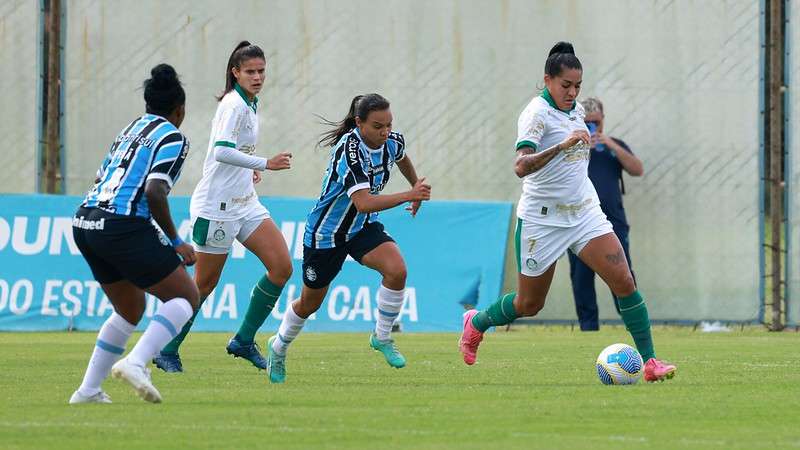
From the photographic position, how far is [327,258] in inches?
422

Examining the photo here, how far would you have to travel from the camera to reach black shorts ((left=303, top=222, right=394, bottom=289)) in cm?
1070

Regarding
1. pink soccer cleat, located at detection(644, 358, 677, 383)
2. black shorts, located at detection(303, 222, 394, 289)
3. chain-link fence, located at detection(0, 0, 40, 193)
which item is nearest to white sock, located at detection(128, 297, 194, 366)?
black shorts, located at detection(303, 222, 394, 289)

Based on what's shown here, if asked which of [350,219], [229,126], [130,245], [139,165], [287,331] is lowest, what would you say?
[287,331]

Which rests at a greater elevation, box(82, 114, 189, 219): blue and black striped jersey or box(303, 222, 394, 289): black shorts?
box(82, 114, 189, 219): blue and black striped jersey

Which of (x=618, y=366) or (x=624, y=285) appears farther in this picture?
(x=624, y=285)

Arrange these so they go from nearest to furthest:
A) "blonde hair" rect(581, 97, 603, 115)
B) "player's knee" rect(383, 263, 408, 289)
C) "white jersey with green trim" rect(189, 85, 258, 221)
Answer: "player's knee" rect(383, 263, 408, 289) < "white jersey with green trim" rect(189, 85, 258, 221) < "blonde hair" rect(581, 97, 603, 115)

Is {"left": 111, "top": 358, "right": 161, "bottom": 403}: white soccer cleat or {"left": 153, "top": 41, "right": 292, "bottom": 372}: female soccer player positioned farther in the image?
{"left": 153, "top": 41, "right": 292, "bottom": 372}: female soccer player

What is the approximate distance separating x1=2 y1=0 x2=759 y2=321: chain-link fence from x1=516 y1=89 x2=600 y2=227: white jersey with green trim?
306 inches

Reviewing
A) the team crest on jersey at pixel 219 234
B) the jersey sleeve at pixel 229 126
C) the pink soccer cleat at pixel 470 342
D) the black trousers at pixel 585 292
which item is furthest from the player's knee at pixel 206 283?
the black trousers at pixel 585 292

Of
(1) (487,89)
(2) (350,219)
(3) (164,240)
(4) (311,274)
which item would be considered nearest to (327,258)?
(4) (311,274)

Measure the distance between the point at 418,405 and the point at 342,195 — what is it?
2727 mm

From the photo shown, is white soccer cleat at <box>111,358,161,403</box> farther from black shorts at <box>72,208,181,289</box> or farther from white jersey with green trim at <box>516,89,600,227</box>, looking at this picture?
white jersey with green trim at <box>516,89,600,227</box>

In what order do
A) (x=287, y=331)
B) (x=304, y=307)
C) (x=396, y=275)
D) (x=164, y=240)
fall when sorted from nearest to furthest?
(x=164, y=240), (x=287, y=331), (x=304, y=307), (x=396, y=275)

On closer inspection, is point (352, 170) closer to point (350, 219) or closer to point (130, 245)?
point (350, 219)
